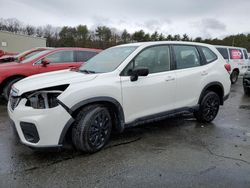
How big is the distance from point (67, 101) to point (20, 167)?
107cm

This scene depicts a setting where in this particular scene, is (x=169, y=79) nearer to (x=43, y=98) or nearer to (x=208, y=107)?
(x=208, y=107)

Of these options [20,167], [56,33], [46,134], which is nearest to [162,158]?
[46,134]

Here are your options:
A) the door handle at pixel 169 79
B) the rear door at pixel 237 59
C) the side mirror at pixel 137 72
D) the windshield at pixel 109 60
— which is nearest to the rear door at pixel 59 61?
the windshield at pixel 109 60

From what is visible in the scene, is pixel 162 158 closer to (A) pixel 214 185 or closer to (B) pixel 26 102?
(A) pixel 214 185

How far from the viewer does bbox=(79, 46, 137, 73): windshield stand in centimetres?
400

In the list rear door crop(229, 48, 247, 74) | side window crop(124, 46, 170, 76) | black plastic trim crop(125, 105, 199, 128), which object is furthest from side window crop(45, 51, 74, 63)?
rear door crop(229, 48, 247, 74)

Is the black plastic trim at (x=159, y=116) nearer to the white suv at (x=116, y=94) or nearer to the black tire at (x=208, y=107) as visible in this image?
the white suv at (x=116, y=94)

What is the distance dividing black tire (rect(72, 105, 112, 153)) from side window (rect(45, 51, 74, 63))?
14.0 ft

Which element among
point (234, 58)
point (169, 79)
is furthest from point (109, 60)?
point (234, 58)

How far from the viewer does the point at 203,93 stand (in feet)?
16.6

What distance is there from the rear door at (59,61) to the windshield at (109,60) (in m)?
2.85

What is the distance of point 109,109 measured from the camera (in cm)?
381

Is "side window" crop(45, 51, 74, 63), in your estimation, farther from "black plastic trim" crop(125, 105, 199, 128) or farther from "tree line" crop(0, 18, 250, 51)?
"tree line" crop(0, 18, 250, 51)

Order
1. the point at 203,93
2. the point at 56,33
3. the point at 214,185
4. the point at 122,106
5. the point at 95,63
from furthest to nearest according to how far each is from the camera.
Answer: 1. the point at 56,33
2. the point at 203,93
3. the point at 95,63
4. the point at 122,106
5. the point at 214,185
